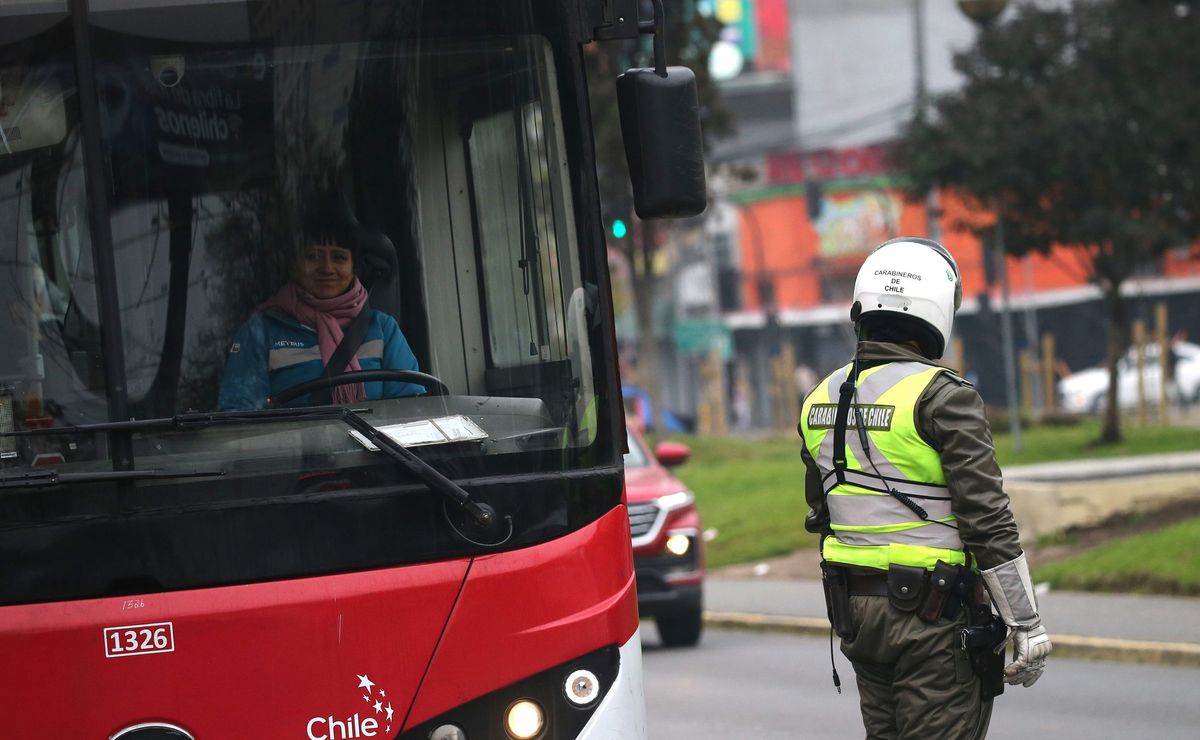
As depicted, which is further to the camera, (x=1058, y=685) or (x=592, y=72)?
(x=592, y=72)

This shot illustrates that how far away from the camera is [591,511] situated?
4508mm

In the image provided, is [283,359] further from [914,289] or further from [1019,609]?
[1019,609]

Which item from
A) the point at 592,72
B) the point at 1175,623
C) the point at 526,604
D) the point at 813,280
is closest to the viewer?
the point at 526,604

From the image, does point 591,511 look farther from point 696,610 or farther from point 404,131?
point 696,610

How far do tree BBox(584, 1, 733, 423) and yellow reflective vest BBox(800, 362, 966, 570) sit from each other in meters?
18.7

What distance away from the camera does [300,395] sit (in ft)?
14.4

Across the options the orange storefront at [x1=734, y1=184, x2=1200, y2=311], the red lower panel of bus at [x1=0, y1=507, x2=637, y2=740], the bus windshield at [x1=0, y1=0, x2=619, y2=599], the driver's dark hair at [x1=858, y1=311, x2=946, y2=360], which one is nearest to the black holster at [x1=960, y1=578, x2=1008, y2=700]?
the driver's dark hair at [x1=858, y1=311, x2=946, y2=360]

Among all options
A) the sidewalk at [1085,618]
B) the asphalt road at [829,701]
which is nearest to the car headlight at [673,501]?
the asphalt road at [829,701]

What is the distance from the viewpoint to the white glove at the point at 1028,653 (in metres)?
4.57

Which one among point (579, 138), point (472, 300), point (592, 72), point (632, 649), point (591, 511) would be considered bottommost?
point (632, 649)

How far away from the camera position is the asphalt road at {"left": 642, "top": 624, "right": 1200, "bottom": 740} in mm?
9039

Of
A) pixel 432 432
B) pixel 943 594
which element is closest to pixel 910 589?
pixel 943 594

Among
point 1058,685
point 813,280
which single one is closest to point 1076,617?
point 1058,685

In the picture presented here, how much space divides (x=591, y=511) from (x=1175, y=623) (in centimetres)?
837
